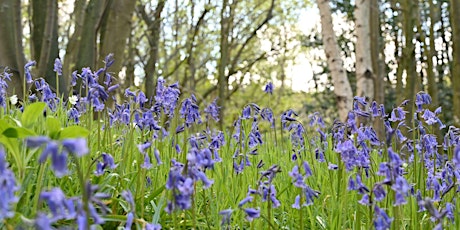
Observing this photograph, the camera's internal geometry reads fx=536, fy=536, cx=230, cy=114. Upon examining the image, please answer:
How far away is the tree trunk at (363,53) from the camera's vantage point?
7332 mm

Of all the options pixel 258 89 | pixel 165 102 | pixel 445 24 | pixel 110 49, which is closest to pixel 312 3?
pixel 445 24

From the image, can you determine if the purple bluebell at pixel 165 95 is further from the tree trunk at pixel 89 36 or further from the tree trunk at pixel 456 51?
the tree trunk at pixel 456 51

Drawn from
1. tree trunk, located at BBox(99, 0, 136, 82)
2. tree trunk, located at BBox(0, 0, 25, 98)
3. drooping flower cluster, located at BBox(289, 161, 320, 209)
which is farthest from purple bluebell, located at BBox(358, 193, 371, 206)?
tree trunk, located at BBox(99, 0, 136, 82)

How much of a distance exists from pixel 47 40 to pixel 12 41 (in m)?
0.37

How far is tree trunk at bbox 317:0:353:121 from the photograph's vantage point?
24.2ft

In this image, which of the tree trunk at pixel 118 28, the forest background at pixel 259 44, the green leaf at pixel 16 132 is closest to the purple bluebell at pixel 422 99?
the forest background at pixel 259 44

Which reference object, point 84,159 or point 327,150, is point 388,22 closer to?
point 327,150

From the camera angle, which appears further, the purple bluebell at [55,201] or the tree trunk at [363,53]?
the tree trunk at [363,53]

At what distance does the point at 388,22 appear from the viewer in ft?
48.7

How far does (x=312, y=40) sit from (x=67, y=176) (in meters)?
14.7

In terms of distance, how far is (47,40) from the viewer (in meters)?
4.89

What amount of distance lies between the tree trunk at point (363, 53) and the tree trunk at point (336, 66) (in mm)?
185

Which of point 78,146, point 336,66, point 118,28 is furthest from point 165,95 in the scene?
point 336,66

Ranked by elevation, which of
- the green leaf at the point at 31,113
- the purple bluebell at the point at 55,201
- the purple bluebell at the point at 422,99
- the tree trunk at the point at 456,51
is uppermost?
the tree trunk at the point at 456,51
